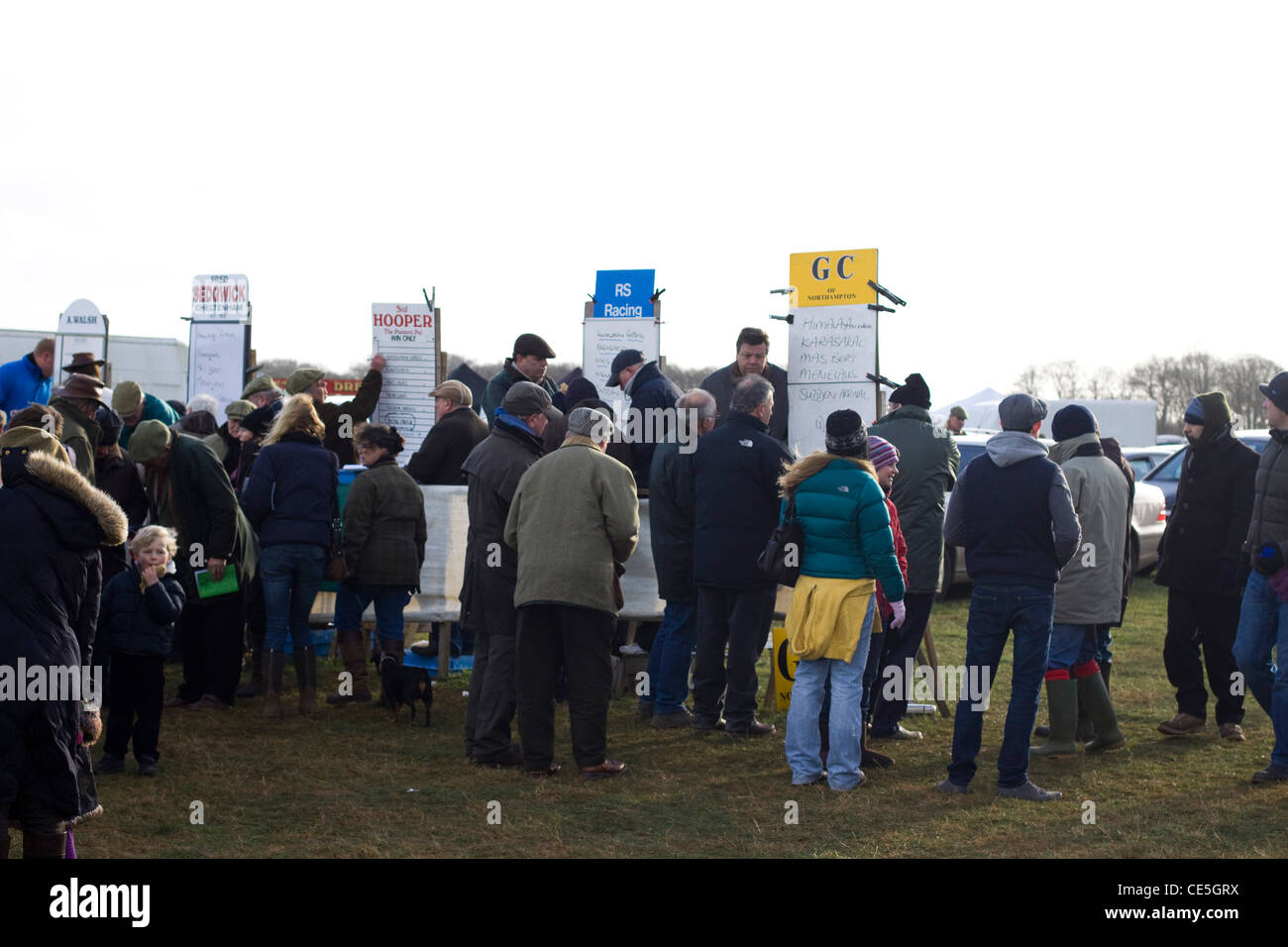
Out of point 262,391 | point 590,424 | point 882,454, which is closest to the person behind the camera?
point 590,424

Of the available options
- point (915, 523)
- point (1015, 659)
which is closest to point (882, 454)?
point (915, 523)

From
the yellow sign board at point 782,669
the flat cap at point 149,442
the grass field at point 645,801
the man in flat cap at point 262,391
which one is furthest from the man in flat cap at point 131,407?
the yellow sign board at point 782,669

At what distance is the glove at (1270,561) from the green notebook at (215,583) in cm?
601

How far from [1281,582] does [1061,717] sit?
5.14 feet

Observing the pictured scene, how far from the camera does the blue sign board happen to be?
12703 millimetres

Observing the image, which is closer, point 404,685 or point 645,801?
point 645,801

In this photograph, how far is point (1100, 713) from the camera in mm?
8211

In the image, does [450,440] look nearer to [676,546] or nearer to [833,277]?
[676,546]

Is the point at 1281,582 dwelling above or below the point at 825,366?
below

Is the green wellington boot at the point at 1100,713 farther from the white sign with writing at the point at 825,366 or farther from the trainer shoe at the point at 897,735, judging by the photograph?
the white sign with writing at the point at 825,366

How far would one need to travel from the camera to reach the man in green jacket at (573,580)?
7.27 m

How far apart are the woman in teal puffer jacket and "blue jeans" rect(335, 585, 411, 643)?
127 inches

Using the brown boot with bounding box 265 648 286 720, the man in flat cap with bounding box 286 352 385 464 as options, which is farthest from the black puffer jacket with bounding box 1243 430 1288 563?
the man in flat cap with bounding box 286 352 385 464
